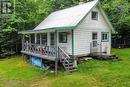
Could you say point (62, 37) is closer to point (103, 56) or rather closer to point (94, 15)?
point (94, 15)

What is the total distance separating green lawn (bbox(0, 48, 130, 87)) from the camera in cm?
1476

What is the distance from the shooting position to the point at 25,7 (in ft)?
106

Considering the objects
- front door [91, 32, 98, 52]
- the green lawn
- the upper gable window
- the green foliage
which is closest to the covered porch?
the green lawn

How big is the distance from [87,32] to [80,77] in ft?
23.8

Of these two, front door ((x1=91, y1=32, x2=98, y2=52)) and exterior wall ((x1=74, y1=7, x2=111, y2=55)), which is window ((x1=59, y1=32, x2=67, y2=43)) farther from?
front door ((x1=91, y1=32, x2=98, y2=52))

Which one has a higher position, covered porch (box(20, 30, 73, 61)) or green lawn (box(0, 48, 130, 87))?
covered porch (box(20, 30, 73, 61))

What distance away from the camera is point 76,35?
69.8 feet

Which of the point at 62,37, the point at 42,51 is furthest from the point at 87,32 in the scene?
the point at 42,51

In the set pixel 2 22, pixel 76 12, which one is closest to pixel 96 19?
pixel 76 12

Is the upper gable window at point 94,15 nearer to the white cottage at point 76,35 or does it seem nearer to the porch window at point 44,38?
the white cottage at point 76,35

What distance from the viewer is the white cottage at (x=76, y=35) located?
20.2 meters

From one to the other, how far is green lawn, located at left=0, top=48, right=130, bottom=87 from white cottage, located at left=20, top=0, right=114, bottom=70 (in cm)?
162

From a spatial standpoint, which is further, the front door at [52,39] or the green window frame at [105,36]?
the green window frame at [105,36]

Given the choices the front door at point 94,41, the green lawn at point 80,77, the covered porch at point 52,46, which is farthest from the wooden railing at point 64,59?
the front door at point 94,41
